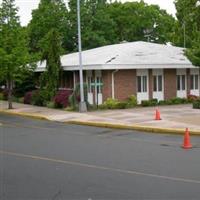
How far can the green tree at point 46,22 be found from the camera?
5712 cm

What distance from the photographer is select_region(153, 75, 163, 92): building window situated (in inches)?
1453

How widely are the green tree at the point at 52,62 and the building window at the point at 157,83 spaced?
6.65 metres

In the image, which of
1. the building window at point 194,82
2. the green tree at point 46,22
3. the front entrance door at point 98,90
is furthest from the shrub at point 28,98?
the green tree at point 46,22

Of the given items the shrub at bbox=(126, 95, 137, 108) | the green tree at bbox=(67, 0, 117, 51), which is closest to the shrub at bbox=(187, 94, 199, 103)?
the shrub at bbox=(126, 95, 137, 108)

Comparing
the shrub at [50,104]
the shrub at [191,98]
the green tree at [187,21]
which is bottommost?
the shrub at [50,104]

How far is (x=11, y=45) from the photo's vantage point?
1387 inches

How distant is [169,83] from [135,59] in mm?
3455

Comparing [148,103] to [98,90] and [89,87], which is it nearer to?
[98,90]

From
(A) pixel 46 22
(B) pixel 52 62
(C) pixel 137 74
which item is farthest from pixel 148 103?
(A) pixel 46 22

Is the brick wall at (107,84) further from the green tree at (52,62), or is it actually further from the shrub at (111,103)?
the green tree at (52,62)

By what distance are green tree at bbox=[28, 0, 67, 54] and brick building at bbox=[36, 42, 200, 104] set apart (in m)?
17.9

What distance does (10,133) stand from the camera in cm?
2142

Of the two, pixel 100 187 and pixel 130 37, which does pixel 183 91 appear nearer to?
pixel 100 187

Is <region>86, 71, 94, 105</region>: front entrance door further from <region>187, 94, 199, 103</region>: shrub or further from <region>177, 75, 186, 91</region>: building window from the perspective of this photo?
<region>187, 94, 199, 103</region>: shrub
